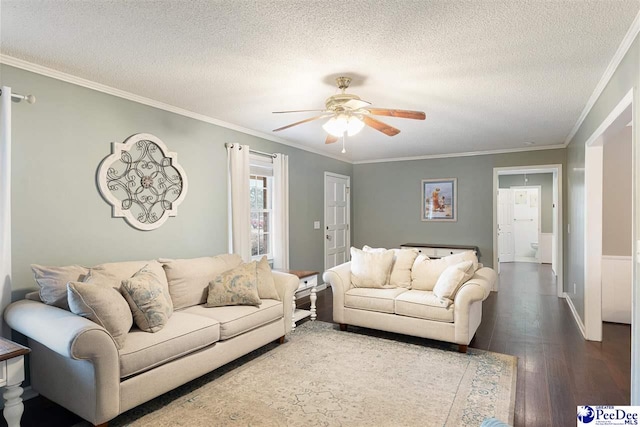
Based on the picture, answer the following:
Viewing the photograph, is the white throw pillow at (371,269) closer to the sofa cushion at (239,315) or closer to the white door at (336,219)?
the sofa cushion at (239,315)

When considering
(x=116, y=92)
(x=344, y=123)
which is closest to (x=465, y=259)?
(x=344, y=123)

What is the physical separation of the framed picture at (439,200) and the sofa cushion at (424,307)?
10.3 ft

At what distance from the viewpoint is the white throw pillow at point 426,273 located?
384 centimetres

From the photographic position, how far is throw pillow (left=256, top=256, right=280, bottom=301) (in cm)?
345

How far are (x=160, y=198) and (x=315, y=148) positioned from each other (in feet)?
9.55

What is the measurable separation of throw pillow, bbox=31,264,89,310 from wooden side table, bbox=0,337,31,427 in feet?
1.47

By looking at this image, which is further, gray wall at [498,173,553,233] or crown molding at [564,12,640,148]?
gray wall at [498,173,553,233]

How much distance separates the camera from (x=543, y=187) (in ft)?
30.3

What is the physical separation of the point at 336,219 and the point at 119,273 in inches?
171

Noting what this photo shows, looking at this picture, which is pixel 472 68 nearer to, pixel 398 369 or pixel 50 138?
pixel 398 369

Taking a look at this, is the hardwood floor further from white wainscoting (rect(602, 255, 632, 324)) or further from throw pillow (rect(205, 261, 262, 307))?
throw pillow (rect(205, 261, 262, 307))

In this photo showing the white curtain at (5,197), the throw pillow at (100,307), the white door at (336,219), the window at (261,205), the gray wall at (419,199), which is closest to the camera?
the throw pillow at (100,307)

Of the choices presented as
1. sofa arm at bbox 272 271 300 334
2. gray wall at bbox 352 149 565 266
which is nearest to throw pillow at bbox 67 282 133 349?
sofa arm at bbox 272 271 300 334

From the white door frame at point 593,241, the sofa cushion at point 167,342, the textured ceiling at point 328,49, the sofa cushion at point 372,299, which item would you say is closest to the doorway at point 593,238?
the white door frame at point 593,241
